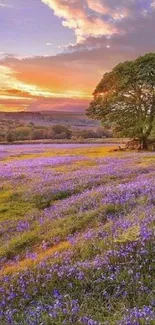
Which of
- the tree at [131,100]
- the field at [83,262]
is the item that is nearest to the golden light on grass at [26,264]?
the field at [83,262]

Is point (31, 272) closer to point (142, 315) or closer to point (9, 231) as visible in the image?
point (142, 315)

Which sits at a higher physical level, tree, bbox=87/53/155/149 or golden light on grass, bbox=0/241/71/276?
tree, bbox=87/53/155/149

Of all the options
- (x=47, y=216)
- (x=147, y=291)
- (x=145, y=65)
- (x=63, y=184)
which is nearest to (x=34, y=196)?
(x=63, y=184)

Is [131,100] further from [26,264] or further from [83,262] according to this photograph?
[83,262]

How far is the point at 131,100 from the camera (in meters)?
43.7

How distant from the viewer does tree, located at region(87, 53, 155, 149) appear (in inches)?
1656

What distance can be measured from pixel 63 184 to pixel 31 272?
31.3 feet

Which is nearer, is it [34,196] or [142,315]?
[142,315]

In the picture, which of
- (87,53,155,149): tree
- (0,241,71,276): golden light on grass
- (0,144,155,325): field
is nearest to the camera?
(0,144,155,325): field

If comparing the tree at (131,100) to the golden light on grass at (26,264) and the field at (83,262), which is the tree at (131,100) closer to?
the field at (83,262)

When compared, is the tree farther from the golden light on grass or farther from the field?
the golden light on grass

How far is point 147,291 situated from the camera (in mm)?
5449

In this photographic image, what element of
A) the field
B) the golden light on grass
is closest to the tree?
the field

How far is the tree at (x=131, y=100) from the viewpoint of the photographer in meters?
42.1
